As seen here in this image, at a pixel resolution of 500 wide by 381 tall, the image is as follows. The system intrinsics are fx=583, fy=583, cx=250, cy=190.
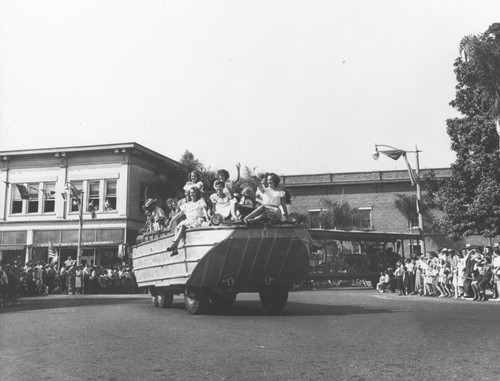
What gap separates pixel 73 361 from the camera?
5.87 meters

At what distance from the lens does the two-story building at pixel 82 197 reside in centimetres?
3444

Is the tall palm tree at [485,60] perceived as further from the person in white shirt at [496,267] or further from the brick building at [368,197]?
the brick building at [368,197]

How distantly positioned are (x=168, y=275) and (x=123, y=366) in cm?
642

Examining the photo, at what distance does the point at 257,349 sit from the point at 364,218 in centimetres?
3866

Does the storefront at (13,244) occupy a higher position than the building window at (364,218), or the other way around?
the building window at (364,218)

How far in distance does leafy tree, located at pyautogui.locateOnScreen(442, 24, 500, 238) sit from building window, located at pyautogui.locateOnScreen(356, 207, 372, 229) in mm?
15223

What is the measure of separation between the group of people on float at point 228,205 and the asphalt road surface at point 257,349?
5.95ft

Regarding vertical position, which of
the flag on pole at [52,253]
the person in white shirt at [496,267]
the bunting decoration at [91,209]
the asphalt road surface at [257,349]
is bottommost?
the asphalt road surface at [257,349]

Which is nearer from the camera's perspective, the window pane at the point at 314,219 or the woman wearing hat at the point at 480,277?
the woman wearing hat at the point at 480,277

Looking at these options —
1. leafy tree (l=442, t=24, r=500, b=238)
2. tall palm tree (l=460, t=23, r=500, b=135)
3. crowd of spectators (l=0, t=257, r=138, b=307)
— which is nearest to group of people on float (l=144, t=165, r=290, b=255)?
tall palm tree (l=460, t=23, r=500, b=135)

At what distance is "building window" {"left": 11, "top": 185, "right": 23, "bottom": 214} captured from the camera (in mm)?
36156

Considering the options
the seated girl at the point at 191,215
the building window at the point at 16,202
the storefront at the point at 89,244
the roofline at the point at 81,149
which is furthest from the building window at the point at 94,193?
the seated girl at the point at 191,215

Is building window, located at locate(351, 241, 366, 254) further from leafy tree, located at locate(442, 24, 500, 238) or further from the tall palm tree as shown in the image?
the tall palm tree

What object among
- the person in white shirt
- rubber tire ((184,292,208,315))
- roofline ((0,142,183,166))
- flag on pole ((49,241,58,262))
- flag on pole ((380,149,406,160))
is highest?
roofline ((0,142,183,166))
